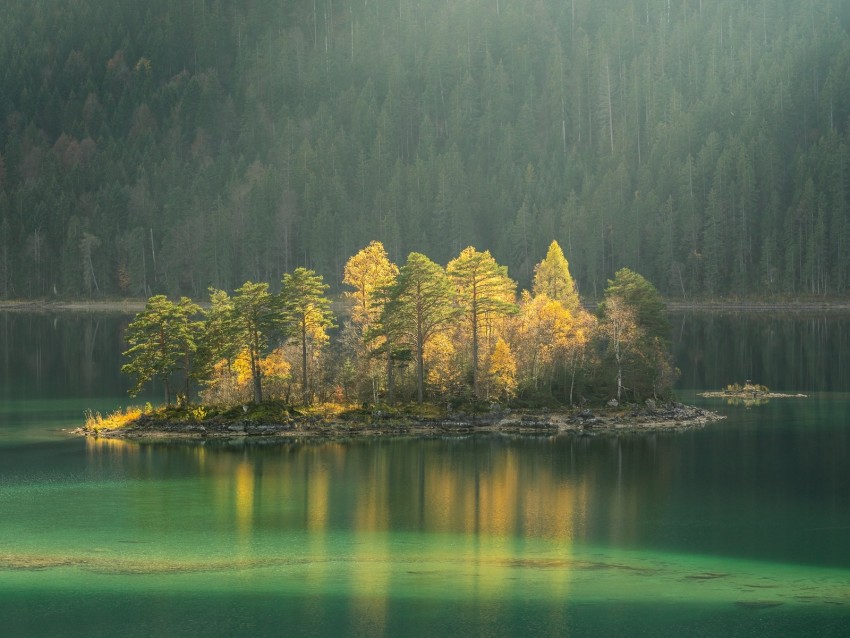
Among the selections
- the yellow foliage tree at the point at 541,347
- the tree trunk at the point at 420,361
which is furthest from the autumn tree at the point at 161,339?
the yellow foliage tree at the point at 541,347

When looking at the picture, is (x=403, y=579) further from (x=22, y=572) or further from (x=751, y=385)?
(x=751, y=385)

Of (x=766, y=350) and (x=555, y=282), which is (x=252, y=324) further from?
(x=766, y=350)

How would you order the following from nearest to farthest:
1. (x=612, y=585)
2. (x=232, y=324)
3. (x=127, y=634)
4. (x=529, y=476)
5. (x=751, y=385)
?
(x=127, y=634)
(x=612, y=585)
(x=529, y=476)
(x=232, y=324)
(x=751, y=385)

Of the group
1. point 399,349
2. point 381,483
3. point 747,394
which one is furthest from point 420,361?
point 747,394

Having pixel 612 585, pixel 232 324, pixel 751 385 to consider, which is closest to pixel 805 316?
pixel 751 385

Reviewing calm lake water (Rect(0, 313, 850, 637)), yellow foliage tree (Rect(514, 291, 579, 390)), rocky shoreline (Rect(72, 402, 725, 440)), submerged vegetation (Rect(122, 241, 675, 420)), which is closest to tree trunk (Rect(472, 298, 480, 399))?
submerged vegetation (Rect(122, 241, 675, 420))

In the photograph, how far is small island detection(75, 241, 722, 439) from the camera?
84750mm

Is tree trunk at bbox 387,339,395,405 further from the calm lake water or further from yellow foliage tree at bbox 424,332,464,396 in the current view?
the calm lake water

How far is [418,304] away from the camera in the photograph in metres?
87.5

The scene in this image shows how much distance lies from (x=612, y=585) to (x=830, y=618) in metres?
8.37

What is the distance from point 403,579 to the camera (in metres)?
47.2

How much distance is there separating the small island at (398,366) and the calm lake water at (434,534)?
4191mm

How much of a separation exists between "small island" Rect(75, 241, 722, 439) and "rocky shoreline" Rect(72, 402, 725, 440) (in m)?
0.11

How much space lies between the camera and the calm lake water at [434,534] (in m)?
42.7
